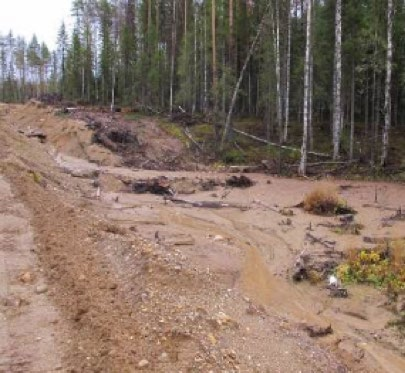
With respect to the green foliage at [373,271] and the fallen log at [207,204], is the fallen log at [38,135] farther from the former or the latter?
the green foliage at [373,271]

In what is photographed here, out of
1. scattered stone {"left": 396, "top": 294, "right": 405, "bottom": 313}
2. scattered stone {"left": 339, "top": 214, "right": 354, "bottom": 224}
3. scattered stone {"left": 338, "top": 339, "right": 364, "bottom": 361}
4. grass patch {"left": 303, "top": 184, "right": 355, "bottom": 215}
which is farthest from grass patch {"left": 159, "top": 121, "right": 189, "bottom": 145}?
scattered stone {"left": 338, "top": 339, "right": 364, "bottom": 361}

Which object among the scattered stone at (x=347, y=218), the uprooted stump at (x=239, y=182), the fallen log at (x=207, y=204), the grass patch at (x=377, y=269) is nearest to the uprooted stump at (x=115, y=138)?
the uprooted stump at (x=239, y=182)

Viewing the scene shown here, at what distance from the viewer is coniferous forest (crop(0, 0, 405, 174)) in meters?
25.0

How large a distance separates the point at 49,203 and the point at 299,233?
5968 mm

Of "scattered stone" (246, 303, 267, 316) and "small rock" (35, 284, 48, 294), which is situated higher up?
"small rock" (35, 284, 48, 294)

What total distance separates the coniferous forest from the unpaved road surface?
10.4 meters

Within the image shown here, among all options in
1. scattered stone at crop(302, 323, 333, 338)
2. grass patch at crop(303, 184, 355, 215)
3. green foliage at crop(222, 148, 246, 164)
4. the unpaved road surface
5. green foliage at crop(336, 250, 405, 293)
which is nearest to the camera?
the unpaved road surface

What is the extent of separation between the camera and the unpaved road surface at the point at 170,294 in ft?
18.2

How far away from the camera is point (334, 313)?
878cm

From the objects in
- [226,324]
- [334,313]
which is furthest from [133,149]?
[226,324]

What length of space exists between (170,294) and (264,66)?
27.0 meters

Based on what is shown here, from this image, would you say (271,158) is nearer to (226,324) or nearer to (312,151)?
(312,151)

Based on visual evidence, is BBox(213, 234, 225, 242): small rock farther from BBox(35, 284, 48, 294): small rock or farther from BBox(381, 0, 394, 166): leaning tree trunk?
BBox(381, 0, 394, 166): leaning tree trunk

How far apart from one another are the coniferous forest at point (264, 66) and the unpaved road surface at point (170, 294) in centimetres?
1036
